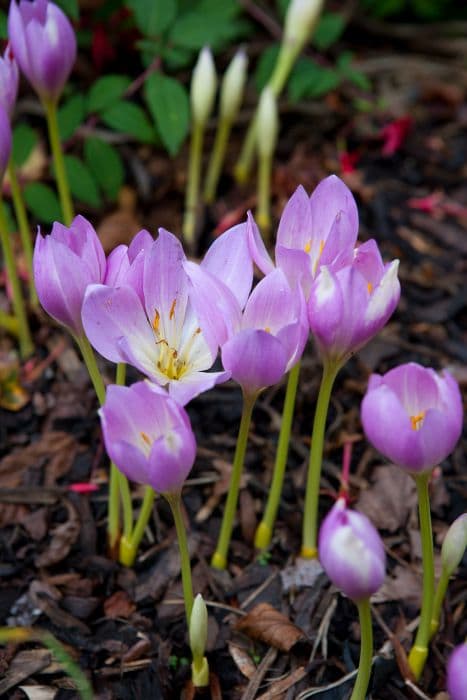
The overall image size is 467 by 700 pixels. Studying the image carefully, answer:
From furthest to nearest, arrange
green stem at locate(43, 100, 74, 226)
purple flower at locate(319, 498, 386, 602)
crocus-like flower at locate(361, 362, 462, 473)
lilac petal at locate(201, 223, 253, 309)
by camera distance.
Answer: green stem at locate(43, 100, 74, 226) → lilac petal at locate(201, 223, 253, 309) → crocus-like flower at locate(361, 362, 462, 473) → purple flower at locate(319, 498, 386, 602)

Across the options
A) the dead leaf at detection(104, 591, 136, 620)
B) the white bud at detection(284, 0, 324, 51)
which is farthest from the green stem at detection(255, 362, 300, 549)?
the white bud at detection(284, 0, 324, 51)

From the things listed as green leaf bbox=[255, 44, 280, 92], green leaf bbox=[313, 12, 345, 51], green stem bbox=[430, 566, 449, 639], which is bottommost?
green stem bbox=[430, 566, 449, 639]

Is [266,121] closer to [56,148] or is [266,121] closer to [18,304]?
[56,148]

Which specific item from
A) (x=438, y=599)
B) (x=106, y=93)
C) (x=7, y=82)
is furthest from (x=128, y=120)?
(x=438, y=599)

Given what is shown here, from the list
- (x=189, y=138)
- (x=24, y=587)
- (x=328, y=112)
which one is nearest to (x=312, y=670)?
(x=24, y=587)

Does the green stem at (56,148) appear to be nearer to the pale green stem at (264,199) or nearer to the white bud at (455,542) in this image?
the pale green stem at (264,199)

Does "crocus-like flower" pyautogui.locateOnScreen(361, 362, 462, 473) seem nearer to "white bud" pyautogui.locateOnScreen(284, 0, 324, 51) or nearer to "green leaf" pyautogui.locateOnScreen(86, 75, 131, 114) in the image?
"green leaf" pyautogui.locateOnScreen(86, 75, 131, 114)
